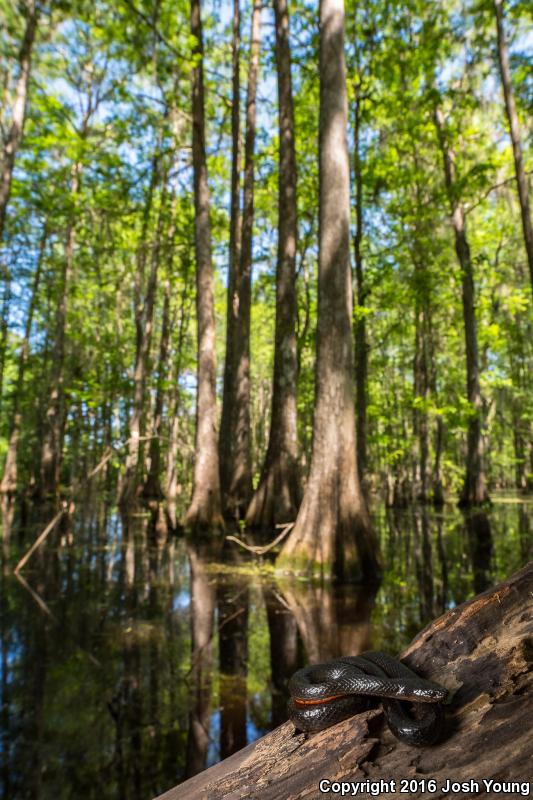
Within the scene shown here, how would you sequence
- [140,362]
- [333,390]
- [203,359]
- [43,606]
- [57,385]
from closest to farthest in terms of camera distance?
[43,606] < [333,390] < [203,359] < [140,362] < [57,385]

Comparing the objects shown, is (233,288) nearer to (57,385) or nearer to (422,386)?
(57,385)

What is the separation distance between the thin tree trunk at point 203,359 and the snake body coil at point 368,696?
29.6 ft

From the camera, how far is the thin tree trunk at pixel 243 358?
1277 centimetres

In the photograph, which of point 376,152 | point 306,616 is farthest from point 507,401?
point 306,616

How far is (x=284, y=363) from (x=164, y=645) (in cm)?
735

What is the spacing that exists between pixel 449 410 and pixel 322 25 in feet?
35.9

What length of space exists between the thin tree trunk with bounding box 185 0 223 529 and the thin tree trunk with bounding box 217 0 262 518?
2024 millimetres

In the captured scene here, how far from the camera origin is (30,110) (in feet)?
45.9

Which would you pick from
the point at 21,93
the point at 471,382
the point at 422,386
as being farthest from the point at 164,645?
the point at 422,386

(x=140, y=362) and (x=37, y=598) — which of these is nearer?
(x=37, y=598)

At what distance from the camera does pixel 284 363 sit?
1091 centimetres

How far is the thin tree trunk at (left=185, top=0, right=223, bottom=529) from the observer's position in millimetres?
10398

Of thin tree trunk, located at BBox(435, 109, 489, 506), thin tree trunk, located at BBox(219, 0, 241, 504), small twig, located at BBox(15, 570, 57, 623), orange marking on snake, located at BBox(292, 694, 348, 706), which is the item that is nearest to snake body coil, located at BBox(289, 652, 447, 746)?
orange marking on snake, located at BBox(292, 694, 348, 706)

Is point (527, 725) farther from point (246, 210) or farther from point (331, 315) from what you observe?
point (246, 210)
